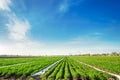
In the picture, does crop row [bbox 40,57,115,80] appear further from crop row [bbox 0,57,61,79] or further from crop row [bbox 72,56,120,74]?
crop row [bbox 72,56,120,74]

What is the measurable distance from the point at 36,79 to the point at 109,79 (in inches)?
318

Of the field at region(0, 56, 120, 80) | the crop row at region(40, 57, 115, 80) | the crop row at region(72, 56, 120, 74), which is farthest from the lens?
the crop row at region(72, 56, 120, 74)

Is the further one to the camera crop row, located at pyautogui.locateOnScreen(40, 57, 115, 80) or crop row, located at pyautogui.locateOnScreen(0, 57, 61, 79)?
crop row, located at pyautogui.locateOnScreen(0, 57, 61, 79)

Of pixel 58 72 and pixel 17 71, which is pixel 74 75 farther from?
pixel 17 71

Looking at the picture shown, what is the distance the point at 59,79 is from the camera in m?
16.2

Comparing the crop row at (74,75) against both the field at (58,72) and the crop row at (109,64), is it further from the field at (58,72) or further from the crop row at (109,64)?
the crop row at (109,64)

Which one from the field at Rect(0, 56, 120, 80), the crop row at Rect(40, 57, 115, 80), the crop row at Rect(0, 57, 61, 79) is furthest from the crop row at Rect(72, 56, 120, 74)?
the crop row at Rect(0, 57, 61, 79)

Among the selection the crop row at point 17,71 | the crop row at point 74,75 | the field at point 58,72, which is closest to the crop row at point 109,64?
the field at point 58,72

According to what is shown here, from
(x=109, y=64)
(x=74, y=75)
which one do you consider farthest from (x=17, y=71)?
(x=109, y=64)

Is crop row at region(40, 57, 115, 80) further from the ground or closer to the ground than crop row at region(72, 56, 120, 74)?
closer to the ground

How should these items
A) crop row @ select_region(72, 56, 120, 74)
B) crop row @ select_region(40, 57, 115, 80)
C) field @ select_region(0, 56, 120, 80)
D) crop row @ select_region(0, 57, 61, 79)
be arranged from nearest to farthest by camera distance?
crop row @ select_region(40, 57, 115, 80), field @ select_region(0, 56, 120, 80), crop row @ select_region(0, 57, 61, 79), crop row @ select_region(72, 56, 120, 74)

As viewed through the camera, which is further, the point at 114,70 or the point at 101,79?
the point at 114,70

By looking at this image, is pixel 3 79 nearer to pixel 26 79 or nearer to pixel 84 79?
pixel 26 79

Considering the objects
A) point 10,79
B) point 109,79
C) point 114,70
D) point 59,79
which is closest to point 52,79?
point 59,79
